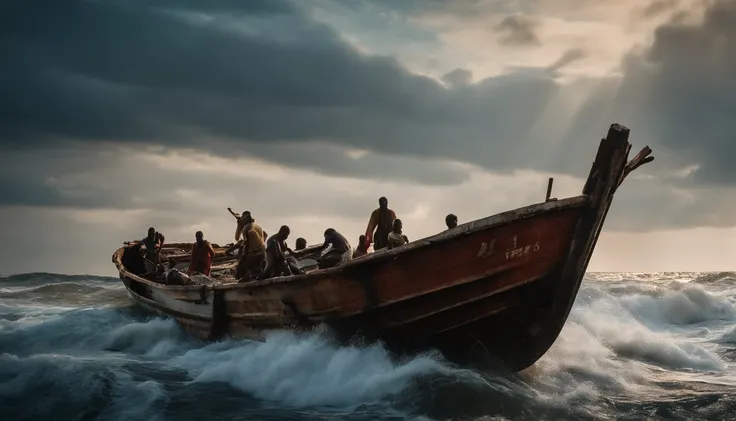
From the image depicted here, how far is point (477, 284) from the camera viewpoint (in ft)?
34.0

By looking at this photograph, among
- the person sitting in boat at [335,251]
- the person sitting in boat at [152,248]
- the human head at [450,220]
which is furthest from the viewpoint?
the person sitting in boat at [152,248]

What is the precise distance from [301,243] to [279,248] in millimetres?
5966

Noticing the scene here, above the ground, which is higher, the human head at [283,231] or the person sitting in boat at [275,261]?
the human head at [283,231]

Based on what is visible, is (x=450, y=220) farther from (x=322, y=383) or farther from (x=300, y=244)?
(x=300, y=244)

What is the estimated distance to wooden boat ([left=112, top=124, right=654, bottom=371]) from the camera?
10102mm

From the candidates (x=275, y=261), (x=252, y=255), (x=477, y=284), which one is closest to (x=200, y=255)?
(x=252, y=255)

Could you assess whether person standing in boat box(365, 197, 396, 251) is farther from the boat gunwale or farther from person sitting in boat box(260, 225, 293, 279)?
the boat gunwale

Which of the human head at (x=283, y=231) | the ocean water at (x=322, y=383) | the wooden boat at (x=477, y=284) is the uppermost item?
the human head at (x=283, y=231)

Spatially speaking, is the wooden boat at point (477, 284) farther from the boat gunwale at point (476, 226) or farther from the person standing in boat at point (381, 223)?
the person standing in boat at point (381, 223)

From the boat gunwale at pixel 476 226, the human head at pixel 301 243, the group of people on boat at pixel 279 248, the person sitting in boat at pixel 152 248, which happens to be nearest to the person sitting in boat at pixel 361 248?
the group of people on boat at pixel 279 248

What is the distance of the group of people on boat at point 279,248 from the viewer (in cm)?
1214

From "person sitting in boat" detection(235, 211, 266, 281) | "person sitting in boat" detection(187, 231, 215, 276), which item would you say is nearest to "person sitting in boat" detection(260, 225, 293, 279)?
"person sitting in boat" detection(235, 211, 266, 281)

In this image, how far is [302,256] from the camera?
17.6 metres

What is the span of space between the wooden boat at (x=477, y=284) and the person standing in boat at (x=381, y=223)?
9.29 feet
